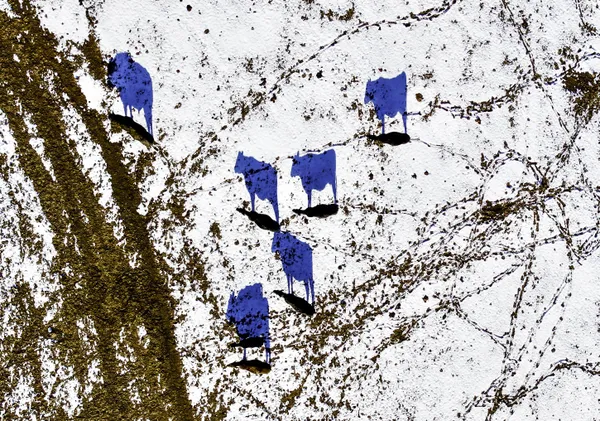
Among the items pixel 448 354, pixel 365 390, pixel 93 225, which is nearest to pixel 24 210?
pixel 93 225

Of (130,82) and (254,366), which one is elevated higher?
(130,82)

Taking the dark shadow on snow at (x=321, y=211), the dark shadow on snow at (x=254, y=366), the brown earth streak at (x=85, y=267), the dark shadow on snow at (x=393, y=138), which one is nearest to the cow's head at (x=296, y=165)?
the dark shadow on snow at (x=321, y=211)

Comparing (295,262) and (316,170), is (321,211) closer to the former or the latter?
(316,170)

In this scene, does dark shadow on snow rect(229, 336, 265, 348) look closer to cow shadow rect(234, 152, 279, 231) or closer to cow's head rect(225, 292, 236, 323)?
cow's head rect(225, 292, 236, 323)

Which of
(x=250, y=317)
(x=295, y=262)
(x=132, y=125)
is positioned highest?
(x=132, y=125)

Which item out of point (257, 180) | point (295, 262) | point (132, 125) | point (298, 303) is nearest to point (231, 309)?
point (298, 303)

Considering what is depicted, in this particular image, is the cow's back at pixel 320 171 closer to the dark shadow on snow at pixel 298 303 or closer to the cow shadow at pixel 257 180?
the cow shadow at pixel 257 180
